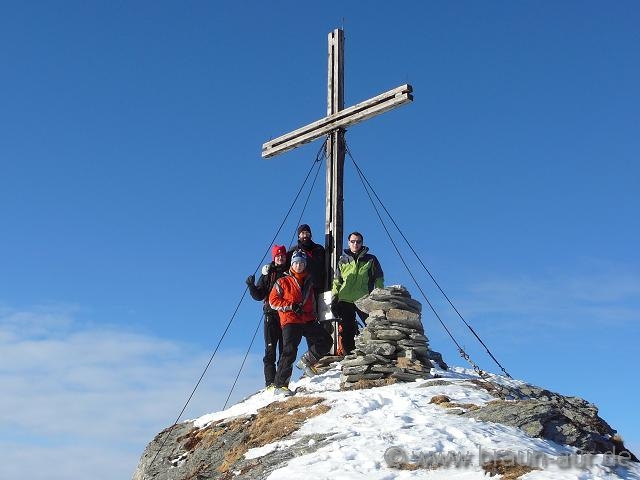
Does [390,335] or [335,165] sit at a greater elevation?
[335,165]

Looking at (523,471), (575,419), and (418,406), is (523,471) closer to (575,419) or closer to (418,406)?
(418,406)

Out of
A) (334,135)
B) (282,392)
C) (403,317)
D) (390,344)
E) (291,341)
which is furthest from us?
(334,135)

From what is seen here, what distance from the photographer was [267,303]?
54.3 feet

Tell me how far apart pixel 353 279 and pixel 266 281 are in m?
1.98

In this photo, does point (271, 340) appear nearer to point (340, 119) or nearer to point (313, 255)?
point (313, 255)

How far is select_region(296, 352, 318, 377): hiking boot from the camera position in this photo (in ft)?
54.6

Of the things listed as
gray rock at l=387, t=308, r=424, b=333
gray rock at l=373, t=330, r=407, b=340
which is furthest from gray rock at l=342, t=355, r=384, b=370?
gray rock at l=387, t=308, r=424, b=333

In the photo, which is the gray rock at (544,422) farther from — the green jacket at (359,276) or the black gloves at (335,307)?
the black gloves at (335,307)

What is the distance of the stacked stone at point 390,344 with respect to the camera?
1430 centimetres

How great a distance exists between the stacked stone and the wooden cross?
11.4 ft

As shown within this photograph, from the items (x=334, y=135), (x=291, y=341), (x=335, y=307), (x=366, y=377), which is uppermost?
(x=334, y=135)

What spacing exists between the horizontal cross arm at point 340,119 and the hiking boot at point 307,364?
560 cm

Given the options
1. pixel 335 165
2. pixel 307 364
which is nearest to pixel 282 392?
pixel 307 364

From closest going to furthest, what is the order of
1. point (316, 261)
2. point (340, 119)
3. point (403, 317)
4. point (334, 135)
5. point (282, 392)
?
point (403, 317) < point (282, 392) < point (316, 261) < point (340, 119) < point (334, 135)
